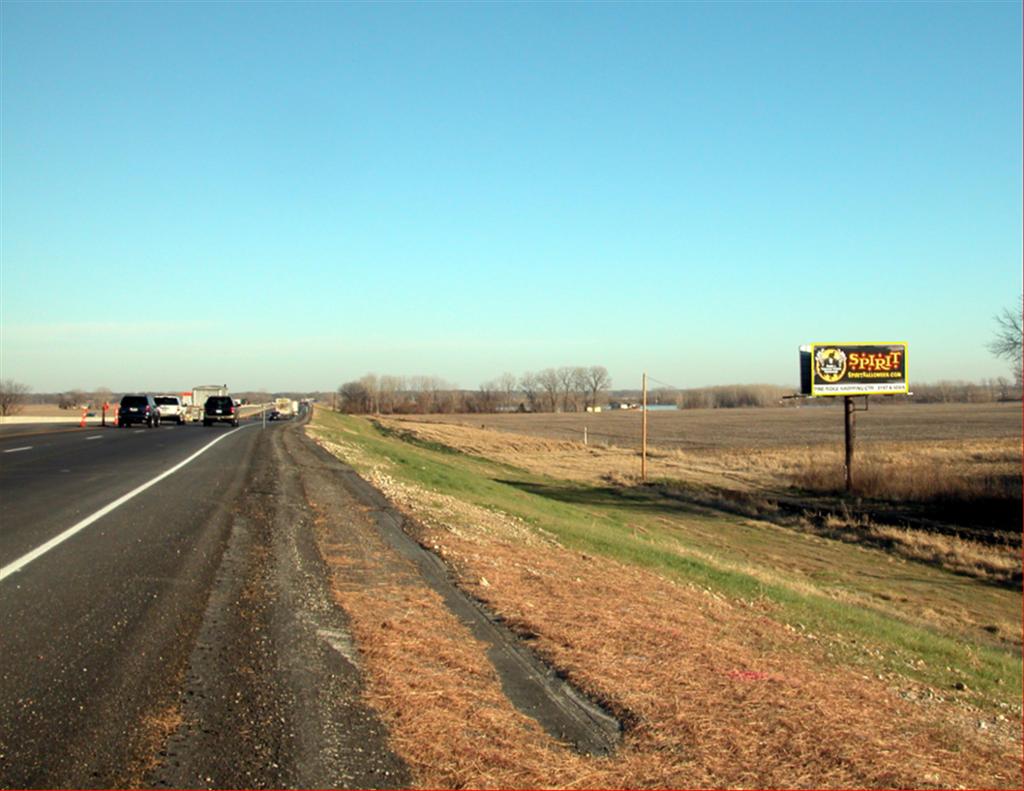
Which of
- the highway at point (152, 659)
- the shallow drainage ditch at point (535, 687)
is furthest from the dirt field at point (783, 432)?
the shallow drainage ditch at point (535, 687)

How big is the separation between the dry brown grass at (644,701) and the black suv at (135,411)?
39.9 meters

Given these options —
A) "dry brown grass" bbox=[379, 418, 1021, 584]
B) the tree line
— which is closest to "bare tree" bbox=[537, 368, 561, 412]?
the tree line

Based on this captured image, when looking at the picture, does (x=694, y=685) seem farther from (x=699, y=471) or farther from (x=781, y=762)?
(x=699, y=471)

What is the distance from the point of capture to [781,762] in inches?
190

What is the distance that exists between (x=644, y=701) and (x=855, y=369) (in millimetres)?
43992

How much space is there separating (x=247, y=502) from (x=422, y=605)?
7.16m

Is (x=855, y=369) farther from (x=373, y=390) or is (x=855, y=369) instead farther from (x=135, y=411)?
(x=373, y=390)

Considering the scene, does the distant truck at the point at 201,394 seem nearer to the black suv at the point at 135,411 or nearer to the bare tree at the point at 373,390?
the black suv at the point at 135,411

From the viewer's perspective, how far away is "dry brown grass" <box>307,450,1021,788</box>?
459cm

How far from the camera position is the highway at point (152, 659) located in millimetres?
4336

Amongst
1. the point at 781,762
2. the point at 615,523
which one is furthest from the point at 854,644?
the point at 615,523

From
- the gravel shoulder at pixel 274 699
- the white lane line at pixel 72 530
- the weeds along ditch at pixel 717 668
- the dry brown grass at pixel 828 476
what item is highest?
the white lane line at pixel 72 530

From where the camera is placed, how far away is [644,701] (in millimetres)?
5559

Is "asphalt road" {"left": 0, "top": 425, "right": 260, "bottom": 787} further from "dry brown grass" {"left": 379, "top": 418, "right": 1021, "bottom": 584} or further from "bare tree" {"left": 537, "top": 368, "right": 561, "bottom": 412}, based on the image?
"bare tree" {"left": 537, "top": 368, "right": 561, "bottom": 412}
